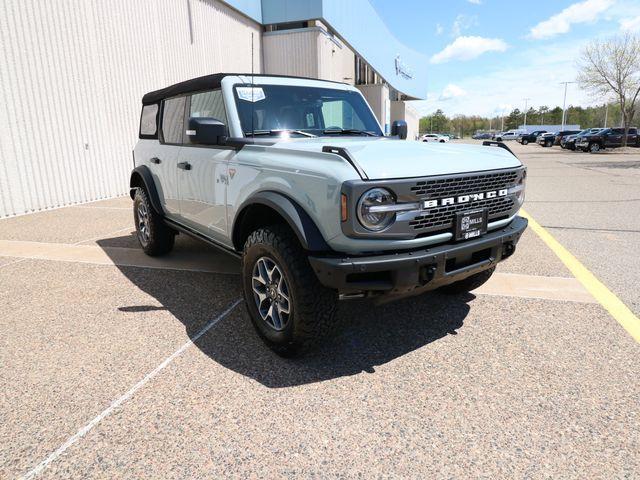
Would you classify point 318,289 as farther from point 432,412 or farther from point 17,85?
point 17,85

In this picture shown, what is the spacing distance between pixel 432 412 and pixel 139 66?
12060mm

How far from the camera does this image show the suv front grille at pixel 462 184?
273 centimetres

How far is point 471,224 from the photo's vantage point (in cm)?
298

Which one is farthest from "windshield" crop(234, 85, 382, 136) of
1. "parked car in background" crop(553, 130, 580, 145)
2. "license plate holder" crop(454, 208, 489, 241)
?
"parked car in background" crop(553, 130, 580, 145)

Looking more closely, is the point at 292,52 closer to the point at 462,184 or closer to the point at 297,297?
the point at 462,184

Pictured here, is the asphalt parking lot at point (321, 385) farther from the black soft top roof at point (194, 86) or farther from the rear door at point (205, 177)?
the black soft top roof at point (194, 86)

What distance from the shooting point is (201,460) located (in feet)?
7.16

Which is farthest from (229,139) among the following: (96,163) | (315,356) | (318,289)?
(96,163)

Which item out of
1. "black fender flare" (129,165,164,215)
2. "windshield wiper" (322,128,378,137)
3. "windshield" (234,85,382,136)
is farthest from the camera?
"black fender flare" (129,165,164,215)

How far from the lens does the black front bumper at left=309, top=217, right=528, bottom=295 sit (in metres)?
2.56

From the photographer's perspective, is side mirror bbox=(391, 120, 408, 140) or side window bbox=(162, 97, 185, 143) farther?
side mirror bbox=(391, 120, 408, 140)

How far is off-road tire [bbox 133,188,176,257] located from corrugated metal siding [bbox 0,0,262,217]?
4518mm

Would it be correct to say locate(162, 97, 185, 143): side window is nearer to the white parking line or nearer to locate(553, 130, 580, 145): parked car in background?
the white parking line

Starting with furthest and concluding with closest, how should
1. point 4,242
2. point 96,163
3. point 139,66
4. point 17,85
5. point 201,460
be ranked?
point 139,66 → point 96,163 → point 17,85 → point 4,242 → point 201,460
